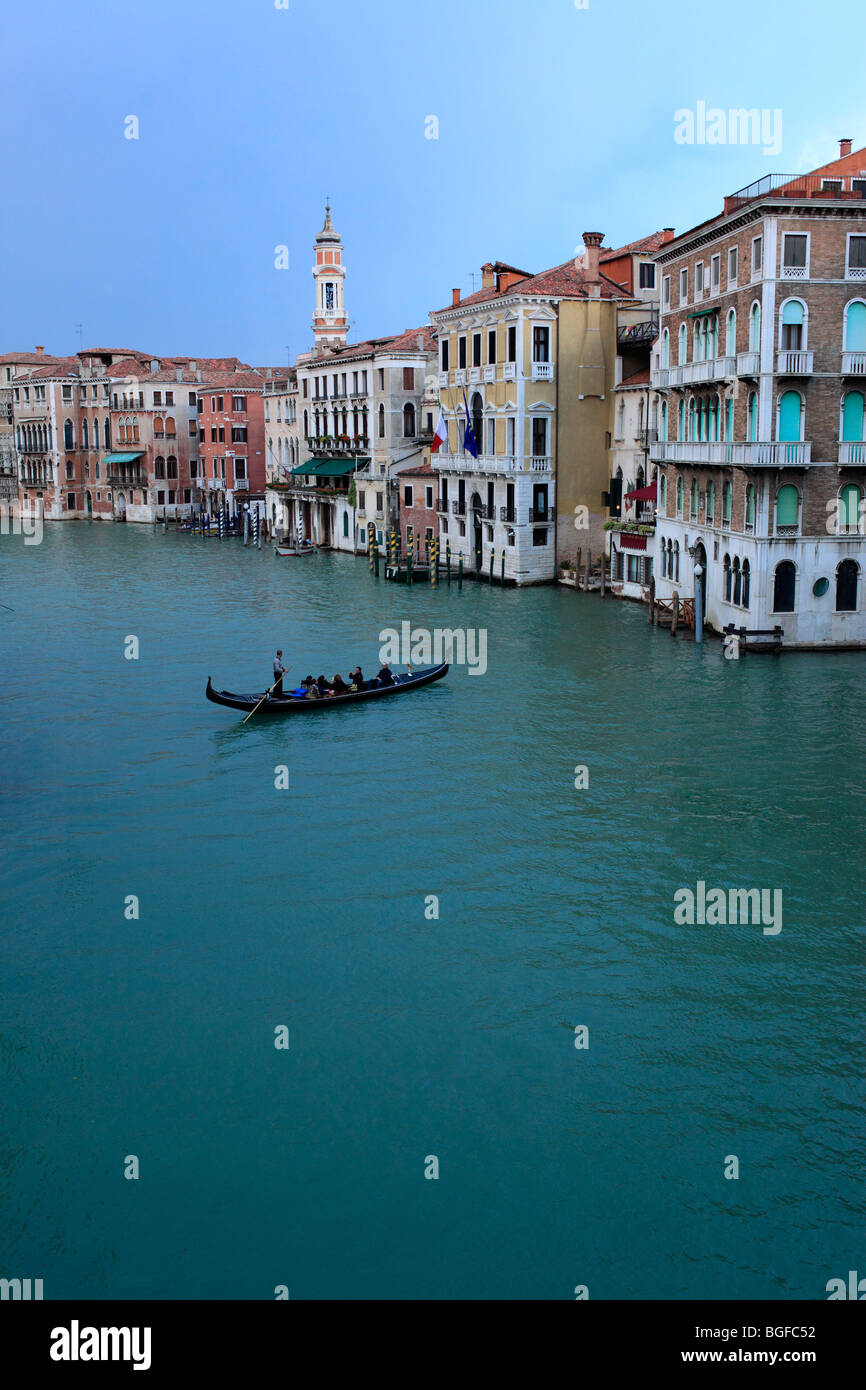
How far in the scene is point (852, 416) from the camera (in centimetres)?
2794

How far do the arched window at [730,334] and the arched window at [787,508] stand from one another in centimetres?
350

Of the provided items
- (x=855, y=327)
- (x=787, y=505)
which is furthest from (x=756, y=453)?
(x=855, y=327)

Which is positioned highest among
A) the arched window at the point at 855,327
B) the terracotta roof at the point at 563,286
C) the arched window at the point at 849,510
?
the terracotta roof at the point at 563,286

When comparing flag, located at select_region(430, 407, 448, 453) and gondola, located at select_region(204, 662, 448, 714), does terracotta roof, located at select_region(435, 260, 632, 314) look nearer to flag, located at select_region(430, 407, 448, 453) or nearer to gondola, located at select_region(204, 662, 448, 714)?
flag, located at select_region(430, 407, 448, 453)

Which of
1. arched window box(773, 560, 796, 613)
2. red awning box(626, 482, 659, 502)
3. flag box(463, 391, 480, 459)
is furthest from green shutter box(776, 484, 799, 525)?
flag box(463, 391, 480, 459)

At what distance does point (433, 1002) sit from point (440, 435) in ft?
120

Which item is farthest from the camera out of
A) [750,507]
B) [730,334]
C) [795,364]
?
[730,334]

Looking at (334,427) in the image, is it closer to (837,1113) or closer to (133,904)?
(133,904)

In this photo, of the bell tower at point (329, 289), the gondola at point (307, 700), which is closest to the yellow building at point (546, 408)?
the gondola at point (307, 700)

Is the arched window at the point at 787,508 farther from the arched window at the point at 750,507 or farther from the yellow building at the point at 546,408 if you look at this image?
the yellow building at the point at 546,408

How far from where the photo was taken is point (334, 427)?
2403 inches

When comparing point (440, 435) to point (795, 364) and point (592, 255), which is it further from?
point (795, 364)

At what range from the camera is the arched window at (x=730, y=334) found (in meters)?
29.2
